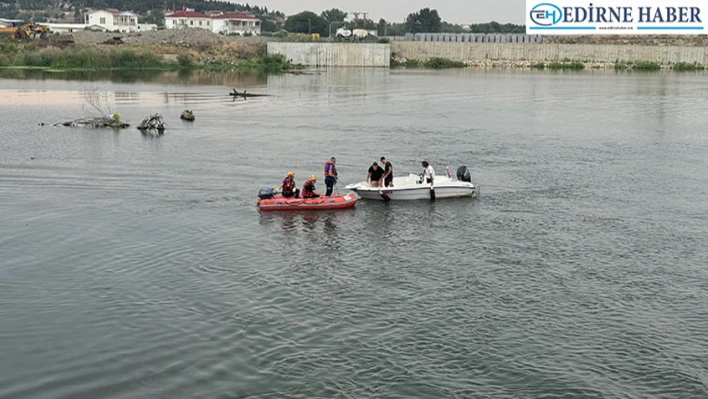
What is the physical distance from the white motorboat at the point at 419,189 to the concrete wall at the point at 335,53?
136m

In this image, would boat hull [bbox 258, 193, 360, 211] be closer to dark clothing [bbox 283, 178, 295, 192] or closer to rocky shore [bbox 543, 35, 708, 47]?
dark clothing [bbox 283, 178, 295, 192]

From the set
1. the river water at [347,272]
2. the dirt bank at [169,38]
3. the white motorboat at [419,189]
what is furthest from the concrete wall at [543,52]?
the white motorboat at [419,189]

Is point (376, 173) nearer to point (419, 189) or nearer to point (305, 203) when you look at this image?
point (419, 189)

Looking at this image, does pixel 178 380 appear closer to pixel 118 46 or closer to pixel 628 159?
pixel 628 159

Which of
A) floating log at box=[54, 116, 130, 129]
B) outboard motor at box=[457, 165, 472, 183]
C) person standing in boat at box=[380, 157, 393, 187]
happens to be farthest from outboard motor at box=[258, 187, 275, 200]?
floating log at box=[54, 116, 130, 129]

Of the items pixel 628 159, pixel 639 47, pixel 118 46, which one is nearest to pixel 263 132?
pixel 628 159

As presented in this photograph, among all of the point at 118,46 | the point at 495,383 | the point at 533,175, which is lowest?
the point at 495,383

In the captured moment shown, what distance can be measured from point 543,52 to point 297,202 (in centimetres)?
15712

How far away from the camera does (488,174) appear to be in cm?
4909

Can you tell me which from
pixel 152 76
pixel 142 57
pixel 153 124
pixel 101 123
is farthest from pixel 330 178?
pixel 142 57

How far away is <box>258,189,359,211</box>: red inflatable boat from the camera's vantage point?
38344 mm

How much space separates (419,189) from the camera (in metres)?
41.2

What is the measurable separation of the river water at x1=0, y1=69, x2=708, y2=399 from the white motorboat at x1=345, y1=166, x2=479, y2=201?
631 mm

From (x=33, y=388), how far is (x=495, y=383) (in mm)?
11927
